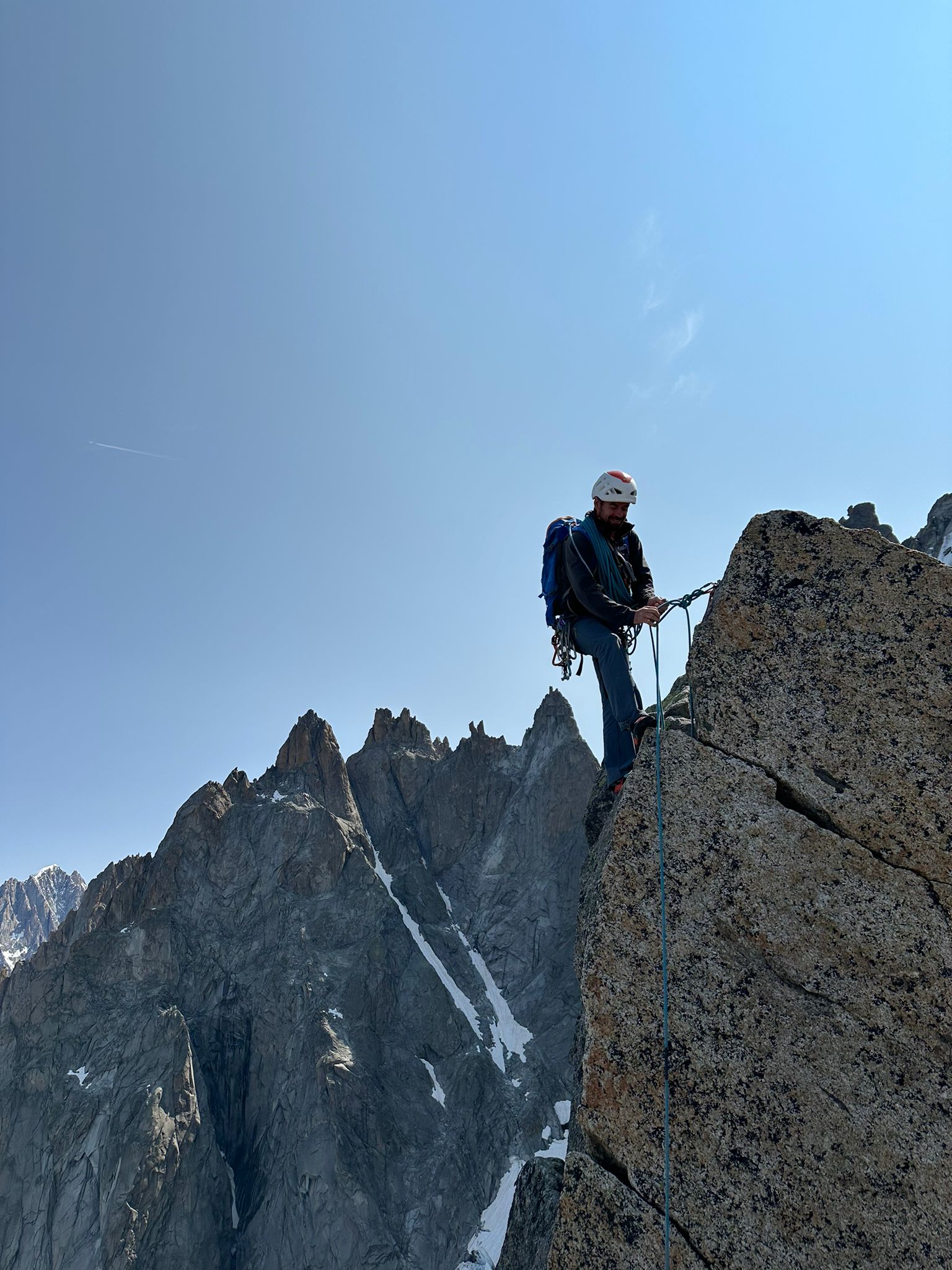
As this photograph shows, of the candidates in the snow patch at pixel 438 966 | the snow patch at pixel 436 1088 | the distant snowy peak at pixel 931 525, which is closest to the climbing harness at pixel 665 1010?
the distant snowy peak at pixel 931 525

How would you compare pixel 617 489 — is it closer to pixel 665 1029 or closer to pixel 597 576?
pixel 597 576

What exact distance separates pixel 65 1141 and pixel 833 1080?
96432mm

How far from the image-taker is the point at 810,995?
4.67 meters

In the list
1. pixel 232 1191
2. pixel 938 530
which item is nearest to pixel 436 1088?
pixel 232 1191

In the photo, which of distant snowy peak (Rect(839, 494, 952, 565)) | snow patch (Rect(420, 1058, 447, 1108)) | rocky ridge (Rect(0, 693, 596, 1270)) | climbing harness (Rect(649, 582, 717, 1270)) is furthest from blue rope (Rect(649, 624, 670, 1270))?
snow patch (Rect(420, 1058, 447, 1108))

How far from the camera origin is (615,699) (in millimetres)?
6520

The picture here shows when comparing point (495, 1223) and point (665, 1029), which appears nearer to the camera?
point (665, 1029)

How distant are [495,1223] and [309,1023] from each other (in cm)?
2666

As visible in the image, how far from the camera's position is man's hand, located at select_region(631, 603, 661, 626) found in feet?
20.8

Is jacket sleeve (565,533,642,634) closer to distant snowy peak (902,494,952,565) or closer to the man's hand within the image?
the man's hand

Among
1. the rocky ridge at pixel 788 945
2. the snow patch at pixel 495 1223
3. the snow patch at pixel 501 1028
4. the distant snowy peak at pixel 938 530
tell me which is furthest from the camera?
the snow patch at pixel 501 1028

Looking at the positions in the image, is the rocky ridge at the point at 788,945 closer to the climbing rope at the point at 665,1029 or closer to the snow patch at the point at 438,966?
the climbing rope at the point at 665,1029

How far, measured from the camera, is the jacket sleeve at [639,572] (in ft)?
23.5

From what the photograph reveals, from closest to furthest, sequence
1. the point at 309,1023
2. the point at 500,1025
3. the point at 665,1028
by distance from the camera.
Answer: the point at 665,1028 < the point at 309,1023 < the point at 500,1025
